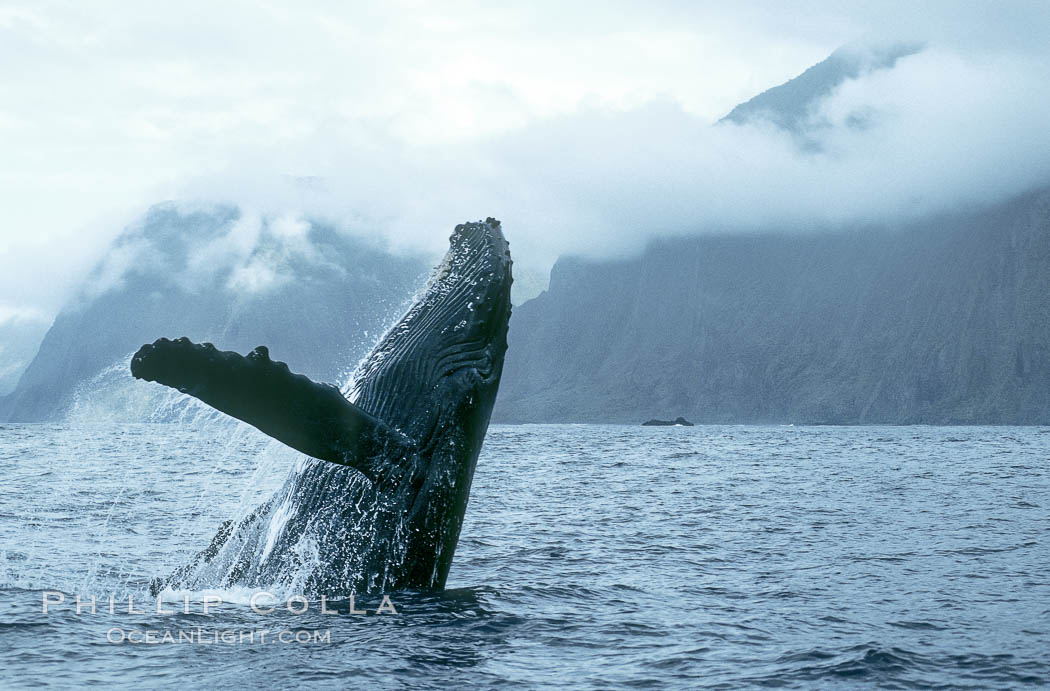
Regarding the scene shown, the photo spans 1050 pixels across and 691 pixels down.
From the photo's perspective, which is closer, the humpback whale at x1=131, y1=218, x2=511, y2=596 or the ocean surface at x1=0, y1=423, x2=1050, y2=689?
the ocean surface at x1=0, y1=423, x2=1050, y2=689

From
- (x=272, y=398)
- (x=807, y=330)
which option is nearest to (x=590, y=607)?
(x=272, y=398)

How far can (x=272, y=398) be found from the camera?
16.0 ft

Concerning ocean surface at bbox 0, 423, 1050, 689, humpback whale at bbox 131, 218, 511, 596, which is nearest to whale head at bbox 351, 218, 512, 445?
humpback whale at bbox 131, 218, 511, 596

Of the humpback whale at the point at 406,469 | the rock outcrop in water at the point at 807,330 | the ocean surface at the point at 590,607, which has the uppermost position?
the rock outcrop in water at the point at 807,330

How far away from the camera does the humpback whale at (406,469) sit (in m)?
6.04

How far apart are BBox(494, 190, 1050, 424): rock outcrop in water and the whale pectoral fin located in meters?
142

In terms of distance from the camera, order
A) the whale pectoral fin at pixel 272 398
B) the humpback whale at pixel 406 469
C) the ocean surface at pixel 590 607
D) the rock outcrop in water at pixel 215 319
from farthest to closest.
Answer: the rock outcrop in water at pixel 215 319
the humpback whale at pixel 406 469
the ocean surface at pixel 590 607
the whale pectoral fin at pixel 272 398

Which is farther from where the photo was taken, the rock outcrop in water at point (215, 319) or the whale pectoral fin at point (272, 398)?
the rock outcrop in water at point (215, 319)

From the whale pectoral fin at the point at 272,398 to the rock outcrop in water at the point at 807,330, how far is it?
466ft

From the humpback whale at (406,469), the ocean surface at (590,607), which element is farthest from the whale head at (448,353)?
the ocean surface at (590,607)

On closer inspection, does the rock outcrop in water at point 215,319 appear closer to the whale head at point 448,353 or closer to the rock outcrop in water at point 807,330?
the rock outcrop in water at point 807,330

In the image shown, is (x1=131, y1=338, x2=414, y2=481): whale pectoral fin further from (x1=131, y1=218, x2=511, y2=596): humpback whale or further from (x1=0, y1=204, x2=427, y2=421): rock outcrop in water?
(x1=0, y1=204, x2=427, y2=421): rock outcrop in water

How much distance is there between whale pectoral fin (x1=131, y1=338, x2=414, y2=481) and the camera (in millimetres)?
4461

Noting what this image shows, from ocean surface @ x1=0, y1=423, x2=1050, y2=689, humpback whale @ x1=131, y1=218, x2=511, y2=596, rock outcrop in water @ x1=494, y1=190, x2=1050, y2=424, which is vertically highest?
rock outcrop in water @ x1=494, y1=190, x2=1050, y2=424
